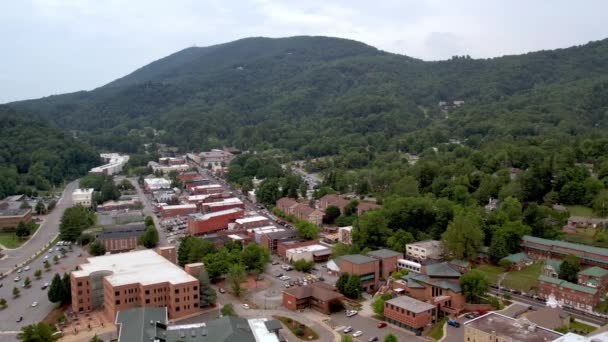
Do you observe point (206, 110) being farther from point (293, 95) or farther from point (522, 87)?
point (522, 87)

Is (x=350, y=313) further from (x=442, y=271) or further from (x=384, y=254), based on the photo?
(x=384, y=254)

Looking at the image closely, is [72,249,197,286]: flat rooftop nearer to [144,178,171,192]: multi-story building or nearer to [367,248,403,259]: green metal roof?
[367,248,403,259]: green metal roof

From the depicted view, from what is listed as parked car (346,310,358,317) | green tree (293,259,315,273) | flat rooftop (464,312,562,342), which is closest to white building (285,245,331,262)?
green tree (293,259,315,273)

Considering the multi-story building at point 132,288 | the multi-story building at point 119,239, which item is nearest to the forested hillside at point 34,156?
the multi-story building at point 119,239

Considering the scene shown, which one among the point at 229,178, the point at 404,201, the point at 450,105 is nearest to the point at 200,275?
the point at 404,201

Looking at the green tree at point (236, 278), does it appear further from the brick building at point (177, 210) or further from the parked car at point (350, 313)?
the brick building at point (177, 210)
